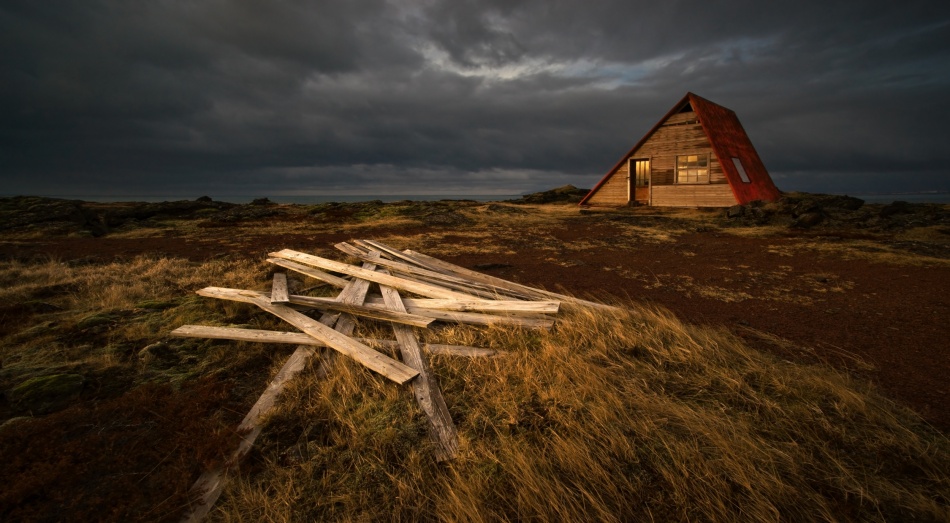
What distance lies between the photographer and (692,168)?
75.6 feet

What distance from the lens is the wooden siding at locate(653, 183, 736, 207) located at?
21.7m

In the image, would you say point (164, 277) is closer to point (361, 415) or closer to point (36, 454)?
point (36, 454)

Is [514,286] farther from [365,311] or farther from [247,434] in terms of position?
[247,434]

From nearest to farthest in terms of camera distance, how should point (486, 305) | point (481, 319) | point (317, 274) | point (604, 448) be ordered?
point (604, 448)
point (481, 319)
point (486, 305)
point (317, 274)

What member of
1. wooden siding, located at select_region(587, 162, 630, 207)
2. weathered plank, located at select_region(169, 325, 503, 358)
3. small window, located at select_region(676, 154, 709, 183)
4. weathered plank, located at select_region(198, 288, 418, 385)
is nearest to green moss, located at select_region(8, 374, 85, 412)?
weathered plank, located at select_region(169, 325, 503, 358)

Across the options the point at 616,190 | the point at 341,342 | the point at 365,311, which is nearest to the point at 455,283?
the point at 365,311

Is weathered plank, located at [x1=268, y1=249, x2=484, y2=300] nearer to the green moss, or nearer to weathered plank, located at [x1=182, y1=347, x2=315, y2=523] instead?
weathered plank, located at [x1=182, y1=347, x2=315, y2=523]

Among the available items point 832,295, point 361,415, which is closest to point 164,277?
point 361,415

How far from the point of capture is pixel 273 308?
555 cm

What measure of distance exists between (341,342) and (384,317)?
882mm

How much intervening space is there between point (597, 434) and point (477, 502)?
3.60ft

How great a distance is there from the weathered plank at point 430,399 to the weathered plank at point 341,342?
18cm

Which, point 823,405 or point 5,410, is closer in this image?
point 823,405

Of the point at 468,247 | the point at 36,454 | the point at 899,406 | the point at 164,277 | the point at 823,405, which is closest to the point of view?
the point at 36,454
